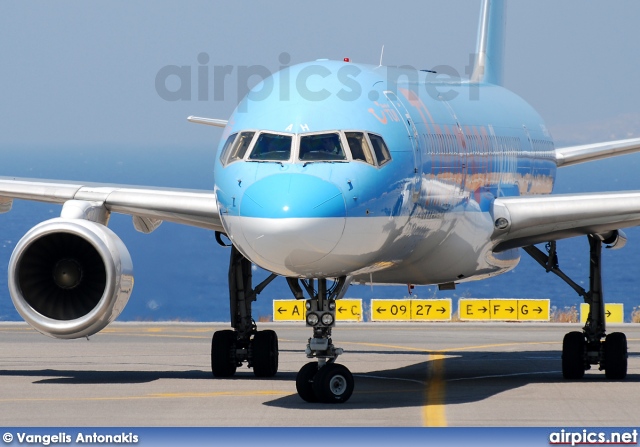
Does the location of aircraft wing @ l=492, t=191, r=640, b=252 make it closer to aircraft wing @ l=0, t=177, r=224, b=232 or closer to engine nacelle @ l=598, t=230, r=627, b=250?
engine nacelle @ l=598, t=230, r=627, b=250

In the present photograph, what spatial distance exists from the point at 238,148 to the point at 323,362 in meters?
3.14

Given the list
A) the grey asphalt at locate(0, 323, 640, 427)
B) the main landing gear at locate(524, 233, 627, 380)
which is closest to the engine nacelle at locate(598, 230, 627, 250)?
the main landing gear at locate(524, 233, 627, 380)

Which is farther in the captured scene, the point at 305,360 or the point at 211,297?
the point at 211,297

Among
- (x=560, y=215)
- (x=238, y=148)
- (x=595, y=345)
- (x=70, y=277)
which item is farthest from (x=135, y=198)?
(x=595, y=345)

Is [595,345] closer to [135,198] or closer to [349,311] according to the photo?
[135,198]

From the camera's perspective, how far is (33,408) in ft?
67.5

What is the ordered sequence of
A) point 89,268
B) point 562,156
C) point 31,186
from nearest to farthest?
point 89,268, point 31,186, point 562,156

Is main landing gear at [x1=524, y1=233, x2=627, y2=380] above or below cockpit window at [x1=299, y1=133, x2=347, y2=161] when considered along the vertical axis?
below

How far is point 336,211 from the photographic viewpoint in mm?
18844

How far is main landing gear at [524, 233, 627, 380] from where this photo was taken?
25.1 meters

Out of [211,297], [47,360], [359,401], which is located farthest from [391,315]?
[211,297]

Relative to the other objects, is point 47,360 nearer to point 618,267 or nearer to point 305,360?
point 305,360

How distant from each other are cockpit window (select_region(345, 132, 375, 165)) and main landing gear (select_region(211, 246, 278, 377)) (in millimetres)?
5851

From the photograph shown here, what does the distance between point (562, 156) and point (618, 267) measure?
385 ft
